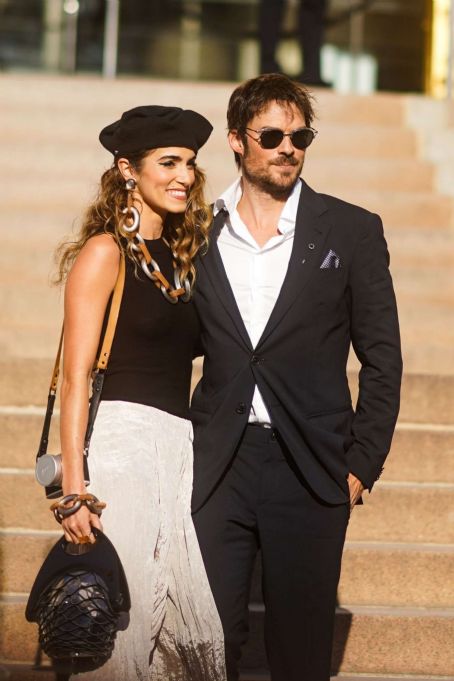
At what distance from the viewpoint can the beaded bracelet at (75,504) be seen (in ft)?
11.3

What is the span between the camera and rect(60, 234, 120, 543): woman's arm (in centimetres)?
351

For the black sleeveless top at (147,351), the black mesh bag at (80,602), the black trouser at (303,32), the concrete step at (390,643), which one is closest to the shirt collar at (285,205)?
the black sleeveless top at (147,351)

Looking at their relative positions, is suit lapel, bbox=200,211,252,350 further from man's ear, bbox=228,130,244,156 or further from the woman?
man's ear, bbox=228,130,244,156

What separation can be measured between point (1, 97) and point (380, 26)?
5212 mm

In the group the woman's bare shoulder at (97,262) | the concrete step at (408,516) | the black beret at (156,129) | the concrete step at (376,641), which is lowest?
the concrete step at (376,641)

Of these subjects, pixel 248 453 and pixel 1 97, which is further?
pixel 1 97

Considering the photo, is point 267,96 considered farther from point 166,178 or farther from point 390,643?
point 390,643

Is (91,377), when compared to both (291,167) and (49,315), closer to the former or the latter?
(291,167)

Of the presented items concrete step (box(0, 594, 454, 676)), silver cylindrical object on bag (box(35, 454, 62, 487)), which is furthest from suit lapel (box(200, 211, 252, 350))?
concrete step (box(0, 594, 454, 676))

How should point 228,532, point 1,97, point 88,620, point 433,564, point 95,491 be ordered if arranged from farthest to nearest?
point 1,97
point 433,564
point 228,532
point 95,491
point 88,620

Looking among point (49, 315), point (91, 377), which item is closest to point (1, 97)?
point (49, 315)

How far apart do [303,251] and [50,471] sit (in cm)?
102

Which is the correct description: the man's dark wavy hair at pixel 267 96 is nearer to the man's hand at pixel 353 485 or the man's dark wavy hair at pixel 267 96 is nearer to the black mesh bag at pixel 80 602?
the man's hand at pixel 353 485

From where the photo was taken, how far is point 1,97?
369 inches
